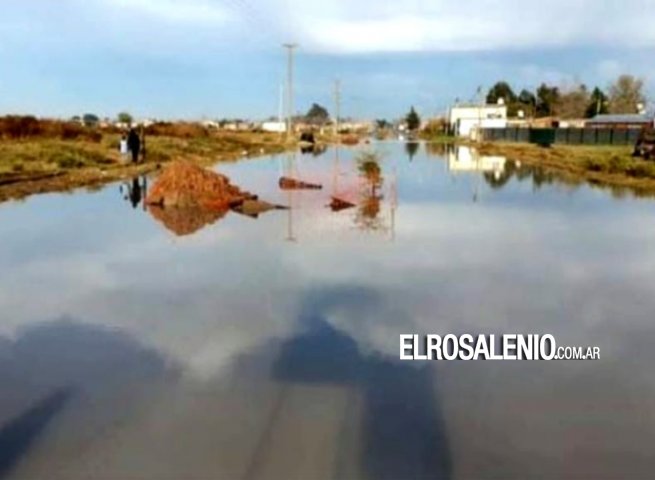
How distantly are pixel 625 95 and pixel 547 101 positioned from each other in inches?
622

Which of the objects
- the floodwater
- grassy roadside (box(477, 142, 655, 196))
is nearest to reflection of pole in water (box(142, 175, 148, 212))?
the floodwater

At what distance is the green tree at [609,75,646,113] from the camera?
94056mm

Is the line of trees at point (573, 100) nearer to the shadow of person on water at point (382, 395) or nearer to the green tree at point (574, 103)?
the green tree at point (574, 103)

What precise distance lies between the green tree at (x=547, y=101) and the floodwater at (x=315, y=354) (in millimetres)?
99002

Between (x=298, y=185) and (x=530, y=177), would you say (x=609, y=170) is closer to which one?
(x=530, y=177)

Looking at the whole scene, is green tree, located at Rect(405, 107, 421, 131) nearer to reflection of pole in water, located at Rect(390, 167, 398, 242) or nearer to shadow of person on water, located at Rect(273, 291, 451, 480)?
reflection of pole in water, located at Rect(390, 167, 398, 242)

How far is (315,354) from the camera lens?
22.3 feet

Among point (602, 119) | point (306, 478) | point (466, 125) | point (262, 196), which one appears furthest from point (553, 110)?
point (306, 478)

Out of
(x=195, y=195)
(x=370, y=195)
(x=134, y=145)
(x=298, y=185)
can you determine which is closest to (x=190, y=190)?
(x=195, y=195)

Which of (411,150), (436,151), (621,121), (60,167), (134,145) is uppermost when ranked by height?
(621,121)

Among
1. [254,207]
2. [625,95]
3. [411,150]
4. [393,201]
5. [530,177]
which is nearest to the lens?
[254,207]

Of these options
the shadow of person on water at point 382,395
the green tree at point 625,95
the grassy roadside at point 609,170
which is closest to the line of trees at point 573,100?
the green tree at point 625,95

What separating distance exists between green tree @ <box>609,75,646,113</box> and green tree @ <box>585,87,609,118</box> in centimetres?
87

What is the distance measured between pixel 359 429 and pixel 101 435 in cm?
160
